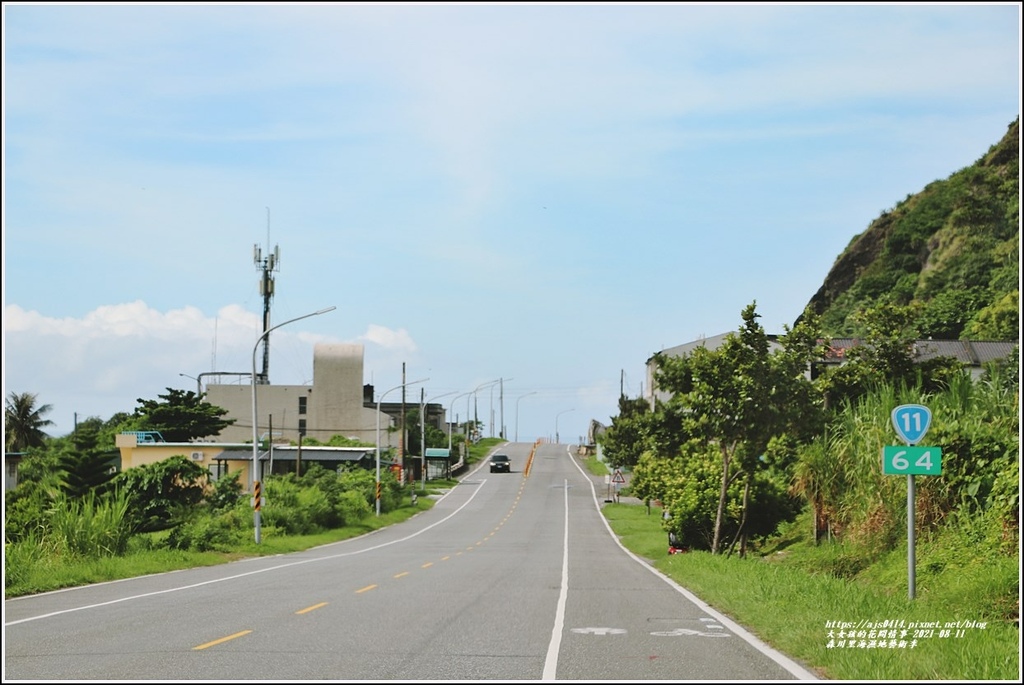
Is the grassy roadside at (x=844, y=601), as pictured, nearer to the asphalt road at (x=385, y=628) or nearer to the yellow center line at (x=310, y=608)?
the asphalt road at (x=385, y=628)

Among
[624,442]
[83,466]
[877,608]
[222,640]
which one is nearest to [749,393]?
[877,608]

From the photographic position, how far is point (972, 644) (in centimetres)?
1092

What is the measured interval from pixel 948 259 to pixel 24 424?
8185cm

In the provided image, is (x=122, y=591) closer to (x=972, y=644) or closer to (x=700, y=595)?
(x=700, y=595)

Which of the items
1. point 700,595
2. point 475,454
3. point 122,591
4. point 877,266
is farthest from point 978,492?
point 475,454

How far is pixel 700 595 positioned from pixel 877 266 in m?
93.3

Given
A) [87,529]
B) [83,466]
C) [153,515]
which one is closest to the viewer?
[87,529]

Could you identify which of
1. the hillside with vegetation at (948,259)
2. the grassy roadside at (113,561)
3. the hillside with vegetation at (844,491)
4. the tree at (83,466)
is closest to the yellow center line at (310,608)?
the hillside with vegetation at (844,491)

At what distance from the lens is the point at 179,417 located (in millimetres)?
100875

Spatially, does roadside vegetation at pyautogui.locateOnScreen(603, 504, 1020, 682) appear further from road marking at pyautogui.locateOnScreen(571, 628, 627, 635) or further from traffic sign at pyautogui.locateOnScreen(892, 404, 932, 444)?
traffic sign at pyautogui.locateOnScreen(892, 404, 932, 444)

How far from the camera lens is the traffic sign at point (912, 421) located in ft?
46.9

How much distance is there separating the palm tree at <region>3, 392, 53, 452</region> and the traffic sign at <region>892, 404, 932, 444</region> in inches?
3707

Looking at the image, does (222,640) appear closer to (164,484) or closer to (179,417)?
(164,484)

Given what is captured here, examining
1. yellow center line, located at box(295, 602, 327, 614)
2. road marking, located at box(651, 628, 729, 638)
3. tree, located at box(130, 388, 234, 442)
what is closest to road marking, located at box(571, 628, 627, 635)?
road marking, located at box(651, 628, 729, 638)
